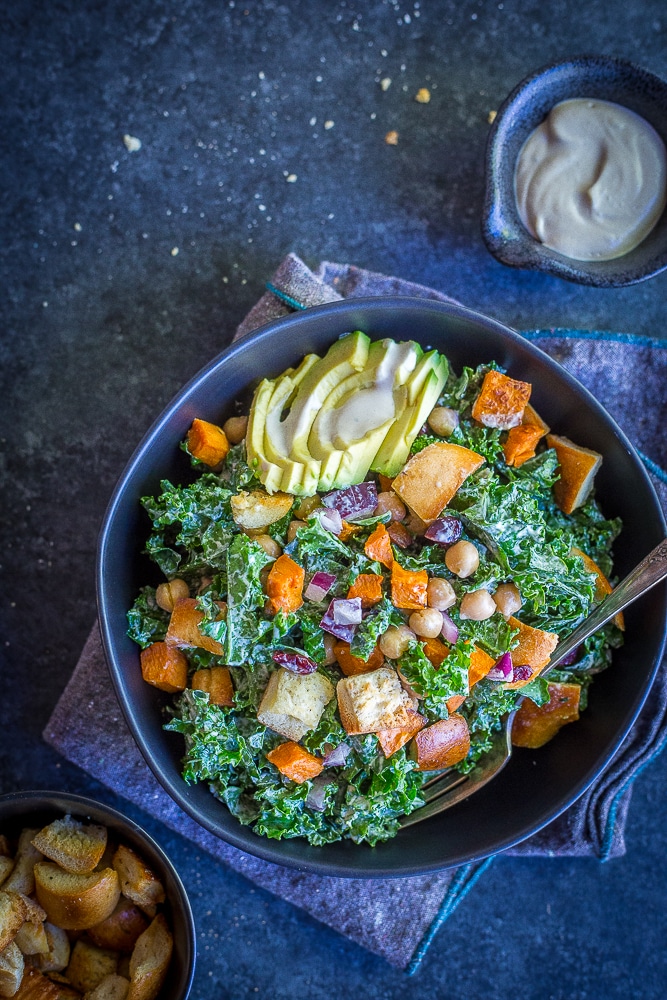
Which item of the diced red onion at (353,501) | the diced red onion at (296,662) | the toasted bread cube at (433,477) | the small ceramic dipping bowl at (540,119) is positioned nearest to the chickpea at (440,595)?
the toasted bread cube at (433,477)

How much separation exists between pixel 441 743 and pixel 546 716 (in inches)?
21.1

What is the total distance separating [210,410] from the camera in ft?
10.4

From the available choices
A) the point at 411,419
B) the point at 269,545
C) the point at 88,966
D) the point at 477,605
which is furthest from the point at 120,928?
the point at 411,419

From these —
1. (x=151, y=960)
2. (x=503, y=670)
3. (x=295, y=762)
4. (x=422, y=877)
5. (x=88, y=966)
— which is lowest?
(x=88, y=966)

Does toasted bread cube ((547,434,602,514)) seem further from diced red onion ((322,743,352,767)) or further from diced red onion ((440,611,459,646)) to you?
diced red onion ((322,743,352,767))

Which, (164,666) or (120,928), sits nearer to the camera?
(164,666)

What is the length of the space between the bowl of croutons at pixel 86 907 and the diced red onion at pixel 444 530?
5.48 ft

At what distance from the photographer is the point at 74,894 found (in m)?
3.10

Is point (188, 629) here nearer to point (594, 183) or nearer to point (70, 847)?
point (70, 847)

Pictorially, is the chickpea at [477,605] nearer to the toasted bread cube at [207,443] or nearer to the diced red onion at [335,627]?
the diced red onion at [335,627]

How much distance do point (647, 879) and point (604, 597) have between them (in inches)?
65.6

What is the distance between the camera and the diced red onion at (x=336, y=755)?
290 cm

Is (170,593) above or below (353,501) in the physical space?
below

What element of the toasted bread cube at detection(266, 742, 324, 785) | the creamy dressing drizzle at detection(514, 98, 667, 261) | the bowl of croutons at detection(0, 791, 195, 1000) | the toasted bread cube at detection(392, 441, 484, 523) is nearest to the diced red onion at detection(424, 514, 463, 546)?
the toasted bread cube at detection(392, 441, 484, 523)
